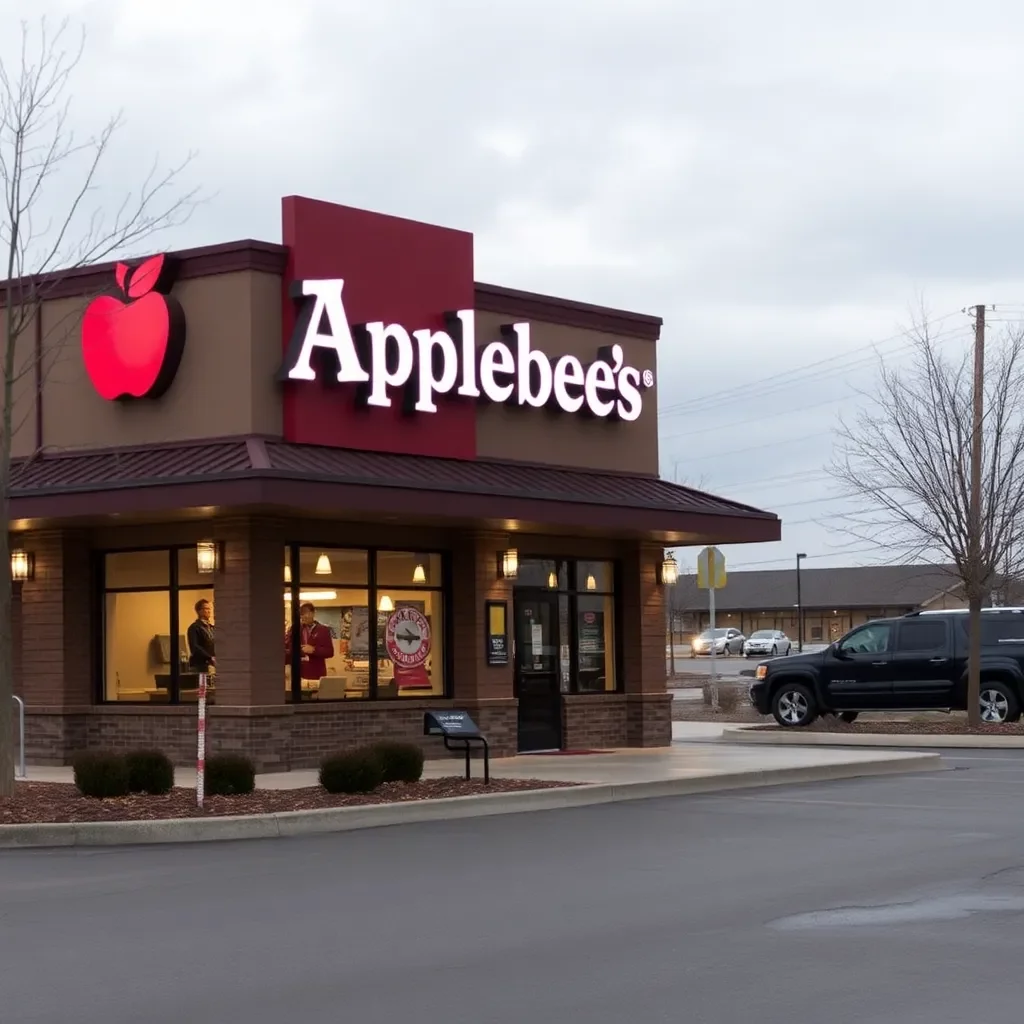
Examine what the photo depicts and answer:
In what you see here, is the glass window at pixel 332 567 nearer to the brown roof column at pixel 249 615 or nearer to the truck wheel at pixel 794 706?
the brown roof column at pixel 249 615

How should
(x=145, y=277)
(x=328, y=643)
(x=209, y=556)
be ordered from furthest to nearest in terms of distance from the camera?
A: (x=328, y=643) → (x=145, y=277) → (x=209, y=556)

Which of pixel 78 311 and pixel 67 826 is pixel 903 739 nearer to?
pixel 78 311

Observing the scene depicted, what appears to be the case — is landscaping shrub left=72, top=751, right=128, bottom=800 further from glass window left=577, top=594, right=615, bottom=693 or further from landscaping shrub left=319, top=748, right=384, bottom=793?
glass window left=577, top=594, right=615, bottom=693

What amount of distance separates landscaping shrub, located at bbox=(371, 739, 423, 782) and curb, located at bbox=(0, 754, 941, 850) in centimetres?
127

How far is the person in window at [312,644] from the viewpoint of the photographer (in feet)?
71.9

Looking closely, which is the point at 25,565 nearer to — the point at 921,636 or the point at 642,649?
the point at 642,649

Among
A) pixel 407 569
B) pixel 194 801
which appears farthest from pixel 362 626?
pixel 194 801

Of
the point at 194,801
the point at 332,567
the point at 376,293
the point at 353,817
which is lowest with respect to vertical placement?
the point at 353,817

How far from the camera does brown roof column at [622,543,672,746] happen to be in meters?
26.0

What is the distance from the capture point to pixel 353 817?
16406 millimetres

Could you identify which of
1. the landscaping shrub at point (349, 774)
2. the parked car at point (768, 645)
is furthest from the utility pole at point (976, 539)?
the parked car at point (768, 645)

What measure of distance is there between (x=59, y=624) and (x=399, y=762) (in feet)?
→ 21.5

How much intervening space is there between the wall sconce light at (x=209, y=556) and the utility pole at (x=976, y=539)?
44.7 ft

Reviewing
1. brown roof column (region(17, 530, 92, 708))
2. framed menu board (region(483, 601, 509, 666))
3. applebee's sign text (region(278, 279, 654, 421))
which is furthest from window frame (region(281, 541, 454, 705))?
brown roof column (region(17, 530, 92, 708))
